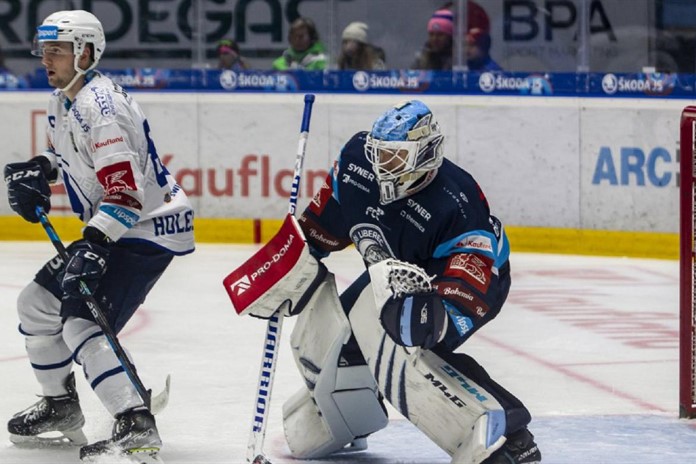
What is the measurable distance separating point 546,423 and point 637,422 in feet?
0.90

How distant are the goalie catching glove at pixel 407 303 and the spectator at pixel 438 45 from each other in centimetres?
567

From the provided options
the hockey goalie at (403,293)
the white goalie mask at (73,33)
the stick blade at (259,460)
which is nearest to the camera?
the hockey goalie at (403,293)

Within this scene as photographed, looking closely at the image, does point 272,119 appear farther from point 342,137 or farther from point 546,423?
point 546,423

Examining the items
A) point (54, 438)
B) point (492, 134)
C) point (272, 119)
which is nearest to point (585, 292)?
point (492, 134)

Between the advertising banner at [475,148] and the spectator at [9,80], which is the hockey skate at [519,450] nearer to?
the advertising banner at [475,148]

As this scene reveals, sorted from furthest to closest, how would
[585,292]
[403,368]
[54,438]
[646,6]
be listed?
Answer: [646,6]
[585,292]
[54,438]
[403,368]

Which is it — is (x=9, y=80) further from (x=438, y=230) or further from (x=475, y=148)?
(x=438, y=230)

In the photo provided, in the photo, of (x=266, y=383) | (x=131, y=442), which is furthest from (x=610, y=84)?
(x=131, y=442)

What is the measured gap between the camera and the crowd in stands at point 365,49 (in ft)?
29.7

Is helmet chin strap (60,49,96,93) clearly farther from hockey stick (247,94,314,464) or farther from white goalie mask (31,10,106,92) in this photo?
hockey stick (247,94,314,464)

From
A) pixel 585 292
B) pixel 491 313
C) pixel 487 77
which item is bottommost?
pixel 585 292

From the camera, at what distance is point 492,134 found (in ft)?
29.3

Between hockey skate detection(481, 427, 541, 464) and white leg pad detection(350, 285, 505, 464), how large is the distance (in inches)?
4.3

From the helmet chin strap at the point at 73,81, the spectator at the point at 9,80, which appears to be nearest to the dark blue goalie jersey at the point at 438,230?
the helmet chin strap at the point at 73,81
